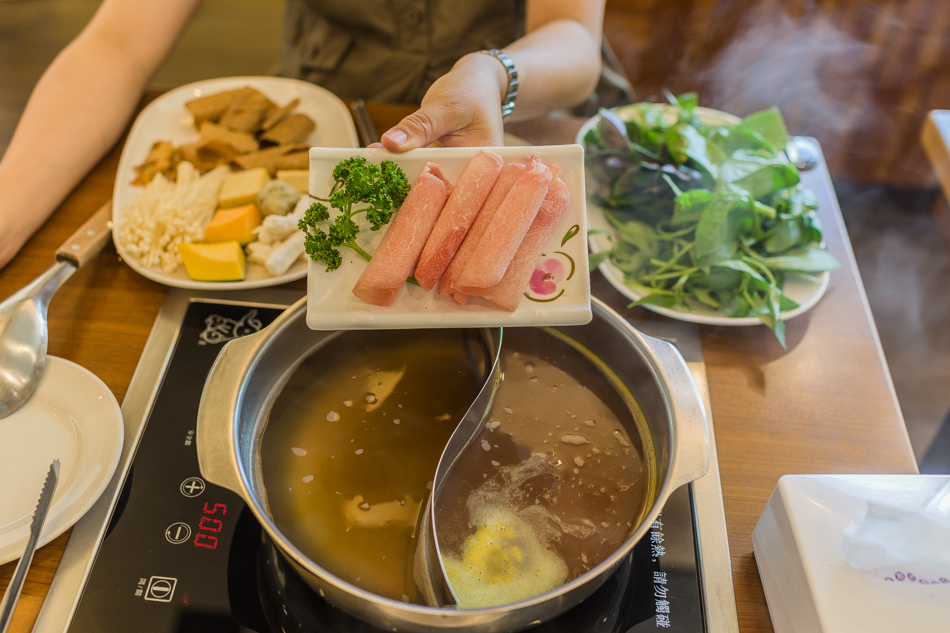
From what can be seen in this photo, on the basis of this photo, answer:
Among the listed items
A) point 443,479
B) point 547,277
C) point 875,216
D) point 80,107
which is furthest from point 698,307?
point 875,216

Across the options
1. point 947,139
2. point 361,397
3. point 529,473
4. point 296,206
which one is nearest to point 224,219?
point 296,206

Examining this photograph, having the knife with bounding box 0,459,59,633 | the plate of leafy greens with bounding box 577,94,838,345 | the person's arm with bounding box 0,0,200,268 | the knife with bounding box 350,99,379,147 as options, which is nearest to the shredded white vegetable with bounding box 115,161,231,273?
the person's arm with bounding box 0,0,200,268

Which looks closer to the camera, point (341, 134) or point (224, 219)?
point (224, 219)

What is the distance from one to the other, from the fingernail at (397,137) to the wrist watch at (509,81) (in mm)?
404

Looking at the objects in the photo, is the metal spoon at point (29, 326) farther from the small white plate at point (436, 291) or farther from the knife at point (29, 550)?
the small white plate at point (436, 291)

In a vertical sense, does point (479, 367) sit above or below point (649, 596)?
above

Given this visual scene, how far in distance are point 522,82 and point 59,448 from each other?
1131 millimetres

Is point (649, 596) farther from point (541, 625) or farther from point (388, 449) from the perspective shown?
point (388, 449)

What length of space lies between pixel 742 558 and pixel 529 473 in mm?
338

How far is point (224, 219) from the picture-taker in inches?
51.5

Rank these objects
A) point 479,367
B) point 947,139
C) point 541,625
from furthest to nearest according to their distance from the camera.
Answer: point 947,139, point 479,367, point 541,625

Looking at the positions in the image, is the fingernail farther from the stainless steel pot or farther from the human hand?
the stainless steel pot

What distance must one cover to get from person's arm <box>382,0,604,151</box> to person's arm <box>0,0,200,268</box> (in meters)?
0.88

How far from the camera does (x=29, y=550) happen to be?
80 centimetres
